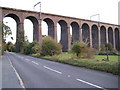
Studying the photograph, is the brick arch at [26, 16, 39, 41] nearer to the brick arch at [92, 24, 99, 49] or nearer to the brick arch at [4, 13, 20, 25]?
the brick arch at [4, 13, 20, 25]

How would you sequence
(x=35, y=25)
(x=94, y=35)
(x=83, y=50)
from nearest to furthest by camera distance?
(x=83, y=50) < (x=35, y=25) < (x=94, y=35)

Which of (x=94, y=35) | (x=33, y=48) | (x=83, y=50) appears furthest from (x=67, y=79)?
(x=94, y=35)

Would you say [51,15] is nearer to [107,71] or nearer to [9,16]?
[9,16]

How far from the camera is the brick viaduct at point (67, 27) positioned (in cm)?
5706

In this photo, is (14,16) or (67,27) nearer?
(14,16)

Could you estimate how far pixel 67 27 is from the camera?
6519 centimetres

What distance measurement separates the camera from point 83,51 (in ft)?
69.1

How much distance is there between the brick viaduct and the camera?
5706cm

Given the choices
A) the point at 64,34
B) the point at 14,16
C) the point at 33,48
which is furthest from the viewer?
the point at 64,34

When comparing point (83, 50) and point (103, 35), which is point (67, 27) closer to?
point (103, 35)

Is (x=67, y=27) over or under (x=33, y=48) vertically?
over

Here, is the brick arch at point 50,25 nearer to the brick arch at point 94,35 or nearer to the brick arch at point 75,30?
the brick arch at point 75,30

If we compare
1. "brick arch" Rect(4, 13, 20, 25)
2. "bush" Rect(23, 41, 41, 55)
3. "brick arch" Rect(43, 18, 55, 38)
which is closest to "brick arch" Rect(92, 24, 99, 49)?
"brick arch" Rect(43, 18, 55, 38)

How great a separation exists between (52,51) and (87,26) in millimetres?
46980
